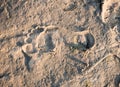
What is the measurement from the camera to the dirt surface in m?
1.50

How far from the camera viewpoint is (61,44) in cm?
155

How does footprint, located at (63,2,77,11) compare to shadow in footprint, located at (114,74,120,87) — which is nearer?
shadow in footprint, located at (114,74,120,87)

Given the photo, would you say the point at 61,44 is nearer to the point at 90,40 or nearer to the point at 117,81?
the point at 90,40

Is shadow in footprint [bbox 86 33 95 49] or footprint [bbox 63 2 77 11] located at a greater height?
footprint [bbox 63 2 77 11]

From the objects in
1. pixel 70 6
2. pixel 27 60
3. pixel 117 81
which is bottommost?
pixel 117 81

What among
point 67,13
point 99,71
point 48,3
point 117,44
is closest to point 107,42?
point 117,44

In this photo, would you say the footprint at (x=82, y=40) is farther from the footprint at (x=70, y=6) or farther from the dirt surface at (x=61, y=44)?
the footprint at (x=70, y=6)

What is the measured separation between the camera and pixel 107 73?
58.0 inches

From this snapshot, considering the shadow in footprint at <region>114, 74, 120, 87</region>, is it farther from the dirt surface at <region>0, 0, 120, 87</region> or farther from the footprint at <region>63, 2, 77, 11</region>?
the footprint at <region>63, 2, 77, 11</region>

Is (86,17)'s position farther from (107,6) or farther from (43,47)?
(43,47)

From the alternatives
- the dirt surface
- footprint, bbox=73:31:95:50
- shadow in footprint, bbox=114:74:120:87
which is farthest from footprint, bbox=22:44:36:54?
shadow in footprint, bbox=114:74:120:87

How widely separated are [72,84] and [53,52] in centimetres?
22

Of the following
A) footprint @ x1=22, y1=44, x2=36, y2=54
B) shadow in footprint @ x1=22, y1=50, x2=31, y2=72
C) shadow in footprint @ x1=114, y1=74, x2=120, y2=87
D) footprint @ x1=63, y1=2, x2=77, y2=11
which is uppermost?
footprint @ x1=63, y1=2, x2=77, y2=11

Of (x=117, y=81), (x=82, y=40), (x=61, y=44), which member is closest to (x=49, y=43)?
(x=61, y=44)
